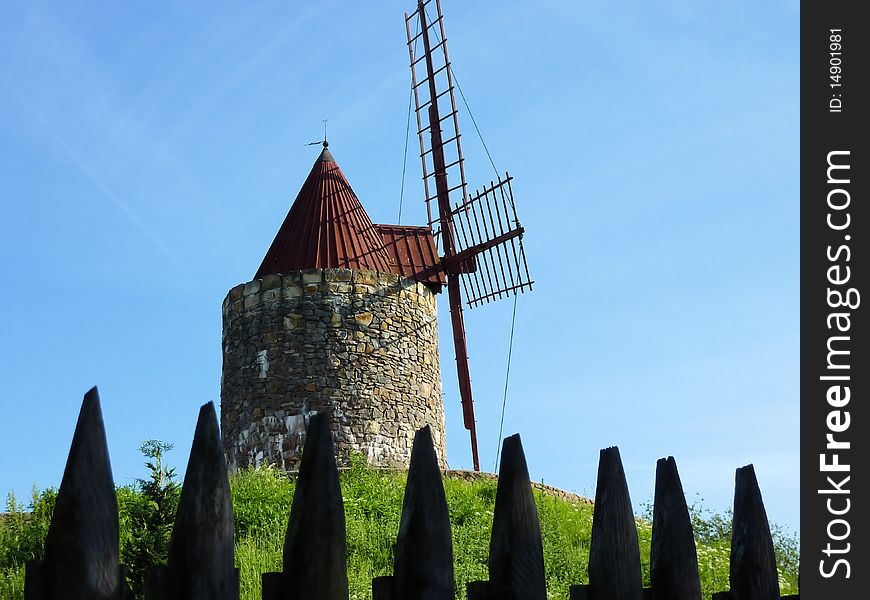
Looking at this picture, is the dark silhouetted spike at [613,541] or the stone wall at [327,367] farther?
the stone wall at [327,367]

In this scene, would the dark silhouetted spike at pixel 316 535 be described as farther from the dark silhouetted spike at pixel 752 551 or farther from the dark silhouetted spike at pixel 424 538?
the dark silhouetted spike at pixel 752 551

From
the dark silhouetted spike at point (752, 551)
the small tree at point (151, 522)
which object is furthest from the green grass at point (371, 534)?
the dark silhouetted spike at point (752, 551)

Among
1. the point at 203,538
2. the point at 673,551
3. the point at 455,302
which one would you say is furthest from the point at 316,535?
the point at 455,302

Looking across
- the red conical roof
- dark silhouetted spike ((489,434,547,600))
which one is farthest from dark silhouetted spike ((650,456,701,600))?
the red conical roof

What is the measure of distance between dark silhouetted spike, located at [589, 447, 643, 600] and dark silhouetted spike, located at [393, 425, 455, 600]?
45 cm

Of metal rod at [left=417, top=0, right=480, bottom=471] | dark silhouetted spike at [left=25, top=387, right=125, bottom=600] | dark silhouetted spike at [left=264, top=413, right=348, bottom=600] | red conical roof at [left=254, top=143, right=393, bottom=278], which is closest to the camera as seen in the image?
dark silhouetted spike at [left=25, top=387, right=125, bottom=600]

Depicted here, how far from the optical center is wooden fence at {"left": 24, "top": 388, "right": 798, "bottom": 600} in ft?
7.29

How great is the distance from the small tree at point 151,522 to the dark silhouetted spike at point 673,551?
5.52 meters

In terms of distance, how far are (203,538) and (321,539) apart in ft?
0.90

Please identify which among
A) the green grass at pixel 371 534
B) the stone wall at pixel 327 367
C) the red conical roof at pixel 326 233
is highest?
the red conical roof at pixel 326 233

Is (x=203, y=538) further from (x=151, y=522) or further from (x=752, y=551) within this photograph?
(x=151, y=522)

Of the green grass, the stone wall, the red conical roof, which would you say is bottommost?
the green grass

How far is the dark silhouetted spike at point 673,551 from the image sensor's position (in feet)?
9.04
